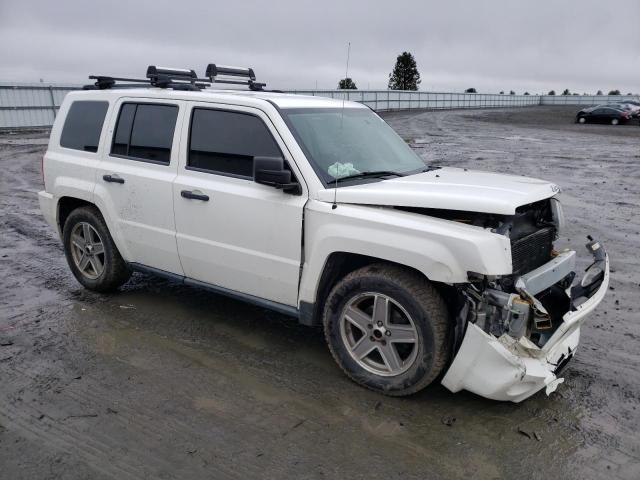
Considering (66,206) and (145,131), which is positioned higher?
(145,131)

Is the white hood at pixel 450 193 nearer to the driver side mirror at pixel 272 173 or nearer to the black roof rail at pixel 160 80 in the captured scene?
the driver side mirror at pixel 272 173

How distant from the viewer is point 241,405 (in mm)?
3736

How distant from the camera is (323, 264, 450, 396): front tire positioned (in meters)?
3.60

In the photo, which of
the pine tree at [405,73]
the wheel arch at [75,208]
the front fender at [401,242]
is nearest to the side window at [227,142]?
the front fender at [401,242]

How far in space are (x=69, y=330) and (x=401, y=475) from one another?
3190 mm

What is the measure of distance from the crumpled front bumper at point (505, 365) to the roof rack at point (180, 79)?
3.30m

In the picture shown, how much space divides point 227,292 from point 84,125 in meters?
2.34

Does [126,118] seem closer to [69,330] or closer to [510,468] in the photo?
[69,330]

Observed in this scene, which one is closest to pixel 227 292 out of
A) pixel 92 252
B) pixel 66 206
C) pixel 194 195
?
pixel 194 195

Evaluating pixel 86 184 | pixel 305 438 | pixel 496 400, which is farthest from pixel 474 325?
pixel 86 184

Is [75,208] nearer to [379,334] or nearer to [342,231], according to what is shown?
[342,231]

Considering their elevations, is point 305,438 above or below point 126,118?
below

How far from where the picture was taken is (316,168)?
4086 millimetres

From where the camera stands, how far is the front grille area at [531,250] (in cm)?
372
